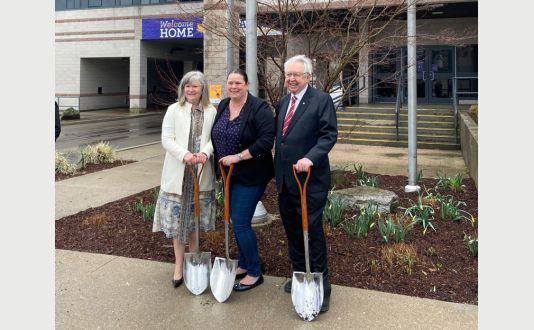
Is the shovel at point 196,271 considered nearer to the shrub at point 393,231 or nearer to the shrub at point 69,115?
the shrub at point 393,231

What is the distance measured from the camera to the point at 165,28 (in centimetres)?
3055

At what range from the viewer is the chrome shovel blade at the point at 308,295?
360 cm

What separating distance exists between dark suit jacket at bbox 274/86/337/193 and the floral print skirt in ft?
2.78

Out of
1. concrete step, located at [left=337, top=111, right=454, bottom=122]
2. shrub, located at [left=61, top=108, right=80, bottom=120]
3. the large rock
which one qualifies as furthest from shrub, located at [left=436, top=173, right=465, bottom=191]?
shrub, located at [left=61, top=108, right=80, bottom=120]

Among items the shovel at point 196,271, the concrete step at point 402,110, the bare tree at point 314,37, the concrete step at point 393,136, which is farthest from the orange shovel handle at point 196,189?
the concrete step at point 402,110

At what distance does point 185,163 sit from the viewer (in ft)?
13.5

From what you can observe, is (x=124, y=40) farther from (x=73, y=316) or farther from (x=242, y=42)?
(x=73, y=316)

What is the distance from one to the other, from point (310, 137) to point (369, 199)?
2.82 metres

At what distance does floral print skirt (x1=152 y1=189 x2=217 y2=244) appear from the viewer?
4.26 m

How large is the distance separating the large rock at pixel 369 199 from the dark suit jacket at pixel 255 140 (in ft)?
8.45

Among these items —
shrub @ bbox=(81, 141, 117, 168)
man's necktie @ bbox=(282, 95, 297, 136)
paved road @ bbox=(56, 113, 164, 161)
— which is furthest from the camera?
paved road @ bbox=(56, 113, 164, 161)

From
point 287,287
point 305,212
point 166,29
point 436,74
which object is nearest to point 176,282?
point 287,287

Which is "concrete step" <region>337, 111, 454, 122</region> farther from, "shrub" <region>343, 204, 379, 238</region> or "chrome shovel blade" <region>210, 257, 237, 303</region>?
"chrome shovel blade" <region>210, 257, 237, 303</region>

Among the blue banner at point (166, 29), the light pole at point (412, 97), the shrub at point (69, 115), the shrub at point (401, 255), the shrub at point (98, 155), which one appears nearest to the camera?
the shrub at point (401, 255)
